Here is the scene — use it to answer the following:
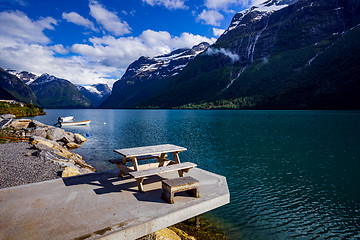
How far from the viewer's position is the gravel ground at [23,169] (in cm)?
1090

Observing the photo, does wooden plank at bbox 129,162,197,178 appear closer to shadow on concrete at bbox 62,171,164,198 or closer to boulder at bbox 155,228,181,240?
shadow on concrete at bbox 62,171,164,198

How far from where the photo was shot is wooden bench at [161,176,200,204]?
23.3ft

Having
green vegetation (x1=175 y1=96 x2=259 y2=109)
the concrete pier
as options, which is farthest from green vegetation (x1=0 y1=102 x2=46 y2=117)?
green vegetation (x1=175 y1=96 x2=259 y2=109)

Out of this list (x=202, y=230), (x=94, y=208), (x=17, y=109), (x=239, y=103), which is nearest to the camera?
(x=94, y=208)

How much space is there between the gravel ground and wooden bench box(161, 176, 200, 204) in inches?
310

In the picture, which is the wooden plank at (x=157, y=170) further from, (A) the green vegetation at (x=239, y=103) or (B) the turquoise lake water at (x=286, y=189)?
(A) the green vegetation at (x=239, y=103)

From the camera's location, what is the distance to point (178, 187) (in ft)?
23.5

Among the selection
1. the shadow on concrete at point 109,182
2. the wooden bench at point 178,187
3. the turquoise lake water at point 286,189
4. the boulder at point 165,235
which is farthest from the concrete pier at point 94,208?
the turquoise lake water at point 286,189

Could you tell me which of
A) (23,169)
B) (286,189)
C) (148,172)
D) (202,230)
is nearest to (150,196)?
(148,172)

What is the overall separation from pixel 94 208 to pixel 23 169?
30.2ft

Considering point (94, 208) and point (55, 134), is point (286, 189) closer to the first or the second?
point (94, 208)

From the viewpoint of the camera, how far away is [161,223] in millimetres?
6168

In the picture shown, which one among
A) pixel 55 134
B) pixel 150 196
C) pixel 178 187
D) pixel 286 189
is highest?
pixel 178 187

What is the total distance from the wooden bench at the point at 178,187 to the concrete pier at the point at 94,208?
0.22 metres
